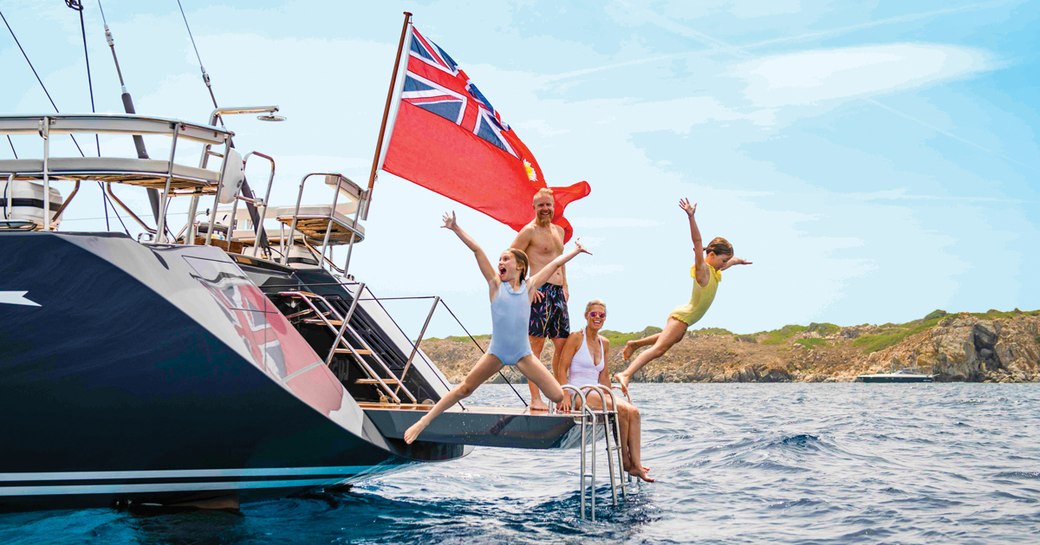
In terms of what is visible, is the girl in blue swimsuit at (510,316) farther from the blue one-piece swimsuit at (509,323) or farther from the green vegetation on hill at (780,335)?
the green vegetation on hill at (780,335)

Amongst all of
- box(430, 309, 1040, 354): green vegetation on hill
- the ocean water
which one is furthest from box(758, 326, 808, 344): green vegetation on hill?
the ocean water

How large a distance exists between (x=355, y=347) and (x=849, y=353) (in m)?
99.1

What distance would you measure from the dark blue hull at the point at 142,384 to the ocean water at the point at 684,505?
0.47m

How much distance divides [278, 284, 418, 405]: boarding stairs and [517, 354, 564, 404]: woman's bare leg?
166 centimetres

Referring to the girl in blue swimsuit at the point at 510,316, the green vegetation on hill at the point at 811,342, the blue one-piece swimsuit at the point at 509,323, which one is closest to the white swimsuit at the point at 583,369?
the girl in blue swimsuit at the point at 510,316

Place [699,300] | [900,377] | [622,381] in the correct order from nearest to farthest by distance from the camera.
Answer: [699,300], [622,381], [900,377]

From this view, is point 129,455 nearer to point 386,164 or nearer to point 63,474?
point 63,474

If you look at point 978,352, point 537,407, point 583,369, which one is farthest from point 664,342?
point 978,352

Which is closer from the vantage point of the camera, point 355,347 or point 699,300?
point 699,300

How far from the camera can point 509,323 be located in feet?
23.3

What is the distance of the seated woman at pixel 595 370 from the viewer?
28.6 ft

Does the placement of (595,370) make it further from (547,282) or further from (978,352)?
(978,352)

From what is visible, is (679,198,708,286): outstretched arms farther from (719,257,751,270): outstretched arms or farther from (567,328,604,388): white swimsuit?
(567,328,604,388): white swimsuit

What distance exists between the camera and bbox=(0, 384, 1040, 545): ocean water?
7.49 meters
